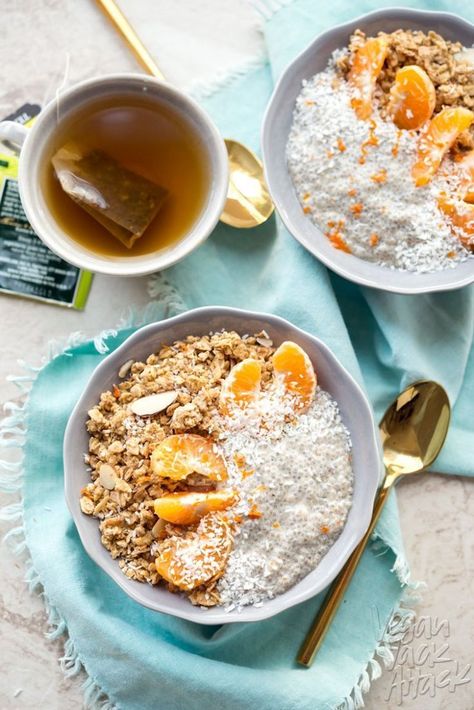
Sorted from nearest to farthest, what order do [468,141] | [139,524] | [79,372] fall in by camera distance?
[139,524] → [468,141] → [79,372]

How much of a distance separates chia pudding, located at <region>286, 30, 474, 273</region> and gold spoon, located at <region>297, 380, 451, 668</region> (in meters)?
0.26

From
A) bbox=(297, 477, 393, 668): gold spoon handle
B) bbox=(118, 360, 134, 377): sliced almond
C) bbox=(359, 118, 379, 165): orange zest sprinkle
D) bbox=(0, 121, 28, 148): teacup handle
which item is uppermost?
bbox=(359, 118, 379, 165): orange zest sprinkle

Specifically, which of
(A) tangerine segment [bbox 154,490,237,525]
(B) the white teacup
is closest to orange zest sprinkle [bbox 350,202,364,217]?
(B) the white teacup

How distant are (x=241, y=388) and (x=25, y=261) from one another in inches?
22.4

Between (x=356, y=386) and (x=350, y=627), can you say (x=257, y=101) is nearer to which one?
(x=356, y=386)

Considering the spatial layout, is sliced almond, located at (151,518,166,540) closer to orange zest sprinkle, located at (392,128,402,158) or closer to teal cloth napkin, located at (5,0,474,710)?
teal cloth napkin, located at (5,0,474,710)

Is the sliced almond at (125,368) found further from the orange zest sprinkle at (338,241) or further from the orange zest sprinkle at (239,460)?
the orange zest sprinkle at (338,241)

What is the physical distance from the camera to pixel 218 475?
Result: 55.5 inches

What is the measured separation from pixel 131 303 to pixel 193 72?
0.52m

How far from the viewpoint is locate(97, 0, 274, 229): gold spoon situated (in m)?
1.69

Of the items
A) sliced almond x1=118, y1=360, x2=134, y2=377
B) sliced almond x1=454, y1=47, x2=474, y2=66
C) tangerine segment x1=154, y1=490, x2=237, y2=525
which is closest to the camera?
tangerine segment x1=154, y1=490, x2=237, y2=525

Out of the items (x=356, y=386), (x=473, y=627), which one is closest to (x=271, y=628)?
(x=473, y=627)

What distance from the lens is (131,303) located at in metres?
1.71

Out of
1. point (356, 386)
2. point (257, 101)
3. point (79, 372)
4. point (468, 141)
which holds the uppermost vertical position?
point (468, 141)
